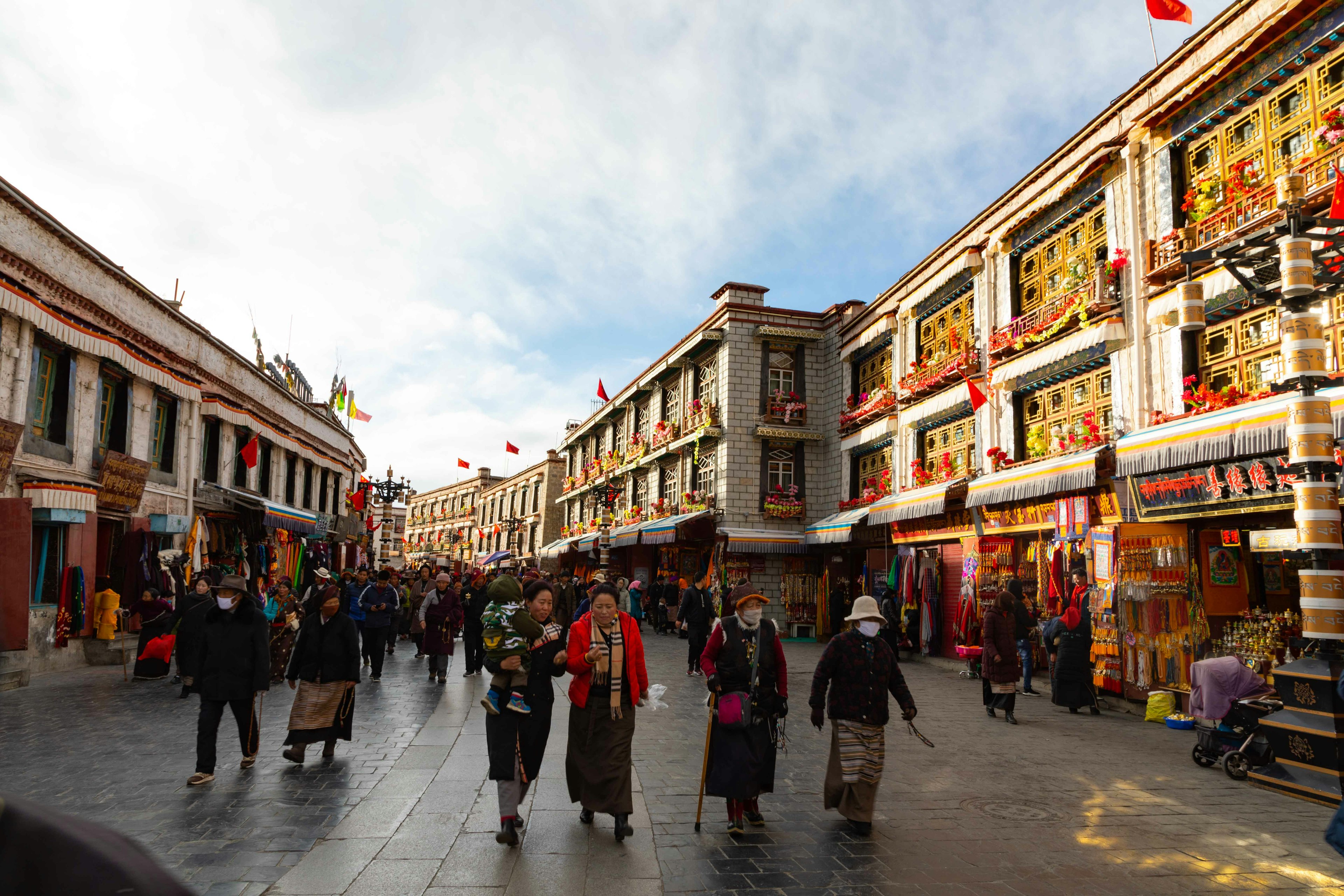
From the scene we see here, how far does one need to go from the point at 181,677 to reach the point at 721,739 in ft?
31.8

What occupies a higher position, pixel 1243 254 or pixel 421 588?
pixel 1243 254

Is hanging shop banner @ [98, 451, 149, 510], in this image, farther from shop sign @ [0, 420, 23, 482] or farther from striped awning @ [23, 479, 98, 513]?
shop sign @ [0, 420, 23, 482]

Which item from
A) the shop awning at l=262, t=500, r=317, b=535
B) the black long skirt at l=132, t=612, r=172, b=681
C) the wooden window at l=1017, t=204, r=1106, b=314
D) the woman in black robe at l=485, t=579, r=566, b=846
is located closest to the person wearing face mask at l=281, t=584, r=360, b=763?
the woman in black robe at l=485, t=579, r=566, b=846

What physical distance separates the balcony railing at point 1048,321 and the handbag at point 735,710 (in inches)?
413

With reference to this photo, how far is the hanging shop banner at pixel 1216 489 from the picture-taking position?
Answer: 9.60 metres

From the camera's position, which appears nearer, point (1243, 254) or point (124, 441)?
point (1243, 254)

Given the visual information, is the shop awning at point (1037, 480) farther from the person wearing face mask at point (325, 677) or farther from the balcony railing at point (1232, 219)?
the person wearing face mask at point (325, 677)

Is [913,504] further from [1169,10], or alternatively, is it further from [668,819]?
[668,819]

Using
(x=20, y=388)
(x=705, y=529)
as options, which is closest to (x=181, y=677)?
(x=20, y=388)

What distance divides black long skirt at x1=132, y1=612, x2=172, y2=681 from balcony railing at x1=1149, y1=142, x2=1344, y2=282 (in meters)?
15.2

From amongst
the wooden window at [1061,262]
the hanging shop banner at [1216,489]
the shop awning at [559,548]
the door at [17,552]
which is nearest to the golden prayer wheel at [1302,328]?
Answer: the hanging shop banner at [1216,489]

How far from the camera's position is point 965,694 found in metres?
13.8

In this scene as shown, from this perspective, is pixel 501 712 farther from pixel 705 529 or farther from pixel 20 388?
pixel 705 529

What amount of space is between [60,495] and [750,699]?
12.3 m
